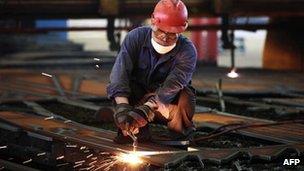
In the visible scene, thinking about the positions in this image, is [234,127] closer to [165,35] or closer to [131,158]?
[165,35]

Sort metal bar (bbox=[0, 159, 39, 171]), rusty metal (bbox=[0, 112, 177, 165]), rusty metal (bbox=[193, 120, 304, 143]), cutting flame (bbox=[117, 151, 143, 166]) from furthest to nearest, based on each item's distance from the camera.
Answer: rusty metal (bbox=[193, 120, 304, 143]) → metal bar (bbox=[0, 159, 39, 171]) → rusty metal (bbox=[0, 112, 177, 165]) → cutting flame (bbox=[117, 151, 143, 166])

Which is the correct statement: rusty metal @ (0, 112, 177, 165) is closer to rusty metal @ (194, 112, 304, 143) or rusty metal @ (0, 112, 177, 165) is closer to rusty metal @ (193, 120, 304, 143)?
rusty metal @ (193, 120, 304, 143)

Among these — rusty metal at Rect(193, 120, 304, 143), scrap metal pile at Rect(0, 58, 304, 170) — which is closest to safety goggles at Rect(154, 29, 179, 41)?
scrap metal pile at Rect(0, 58, 304, 170)

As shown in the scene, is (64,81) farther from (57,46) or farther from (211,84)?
(57,46)

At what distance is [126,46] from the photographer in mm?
4656

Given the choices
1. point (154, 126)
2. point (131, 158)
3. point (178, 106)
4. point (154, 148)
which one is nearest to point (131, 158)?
point (131, 158)

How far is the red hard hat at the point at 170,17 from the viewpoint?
14.7ft

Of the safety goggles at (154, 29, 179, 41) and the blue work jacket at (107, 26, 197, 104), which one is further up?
the safety goggles at (154, 29, 179, 41)

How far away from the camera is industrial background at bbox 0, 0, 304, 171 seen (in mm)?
4348

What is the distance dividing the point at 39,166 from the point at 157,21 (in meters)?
1.68

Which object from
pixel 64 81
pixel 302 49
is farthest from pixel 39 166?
pixel 302 49

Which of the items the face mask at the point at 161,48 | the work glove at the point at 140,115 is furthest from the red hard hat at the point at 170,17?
the work glove at the point at 140,115

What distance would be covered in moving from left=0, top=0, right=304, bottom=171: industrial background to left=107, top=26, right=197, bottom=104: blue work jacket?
0.42m

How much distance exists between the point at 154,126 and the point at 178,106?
4.68 ft
